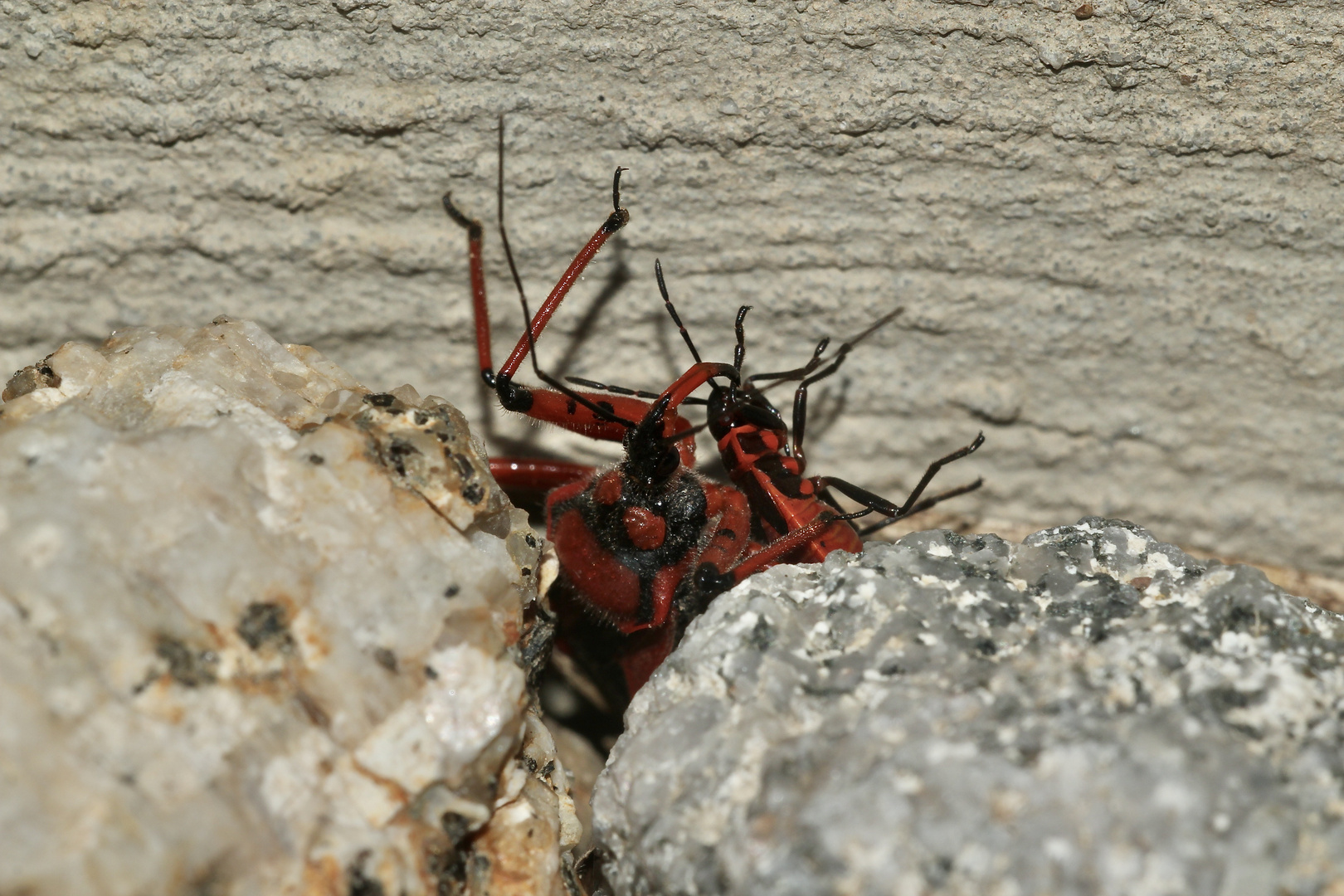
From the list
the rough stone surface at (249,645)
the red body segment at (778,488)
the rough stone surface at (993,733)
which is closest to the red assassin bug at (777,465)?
the red body segment at (778,488)

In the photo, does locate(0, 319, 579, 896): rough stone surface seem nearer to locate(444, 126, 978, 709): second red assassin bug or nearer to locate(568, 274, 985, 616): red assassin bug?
locate(444, 126, 978, 709): second red assassin bug

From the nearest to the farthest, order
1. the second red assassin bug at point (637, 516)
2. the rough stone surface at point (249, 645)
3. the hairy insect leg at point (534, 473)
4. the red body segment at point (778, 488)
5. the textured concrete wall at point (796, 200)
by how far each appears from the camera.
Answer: the rough stone surface at point (249, 645)
the textured concrete wall at point (796, 200)
the second red assassin bug at point (637, 516)
the red body segment at point (778, 488)
the hairy insect leg at point (534, 473)

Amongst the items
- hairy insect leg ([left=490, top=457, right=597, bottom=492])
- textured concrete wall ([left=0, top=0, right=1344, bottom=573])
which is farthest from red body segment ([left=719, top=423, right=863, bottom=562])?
hairy insect leg ([left=490, top=457, right=597, bottom=492])

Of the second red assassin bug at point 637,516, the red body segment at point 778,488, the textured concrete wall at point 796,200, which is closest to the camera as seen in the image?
the textured concrete wall at point 796,200

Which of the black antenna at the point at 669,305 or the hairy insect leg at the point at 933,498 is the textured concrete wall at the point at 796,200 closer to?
the black antenna at the point at 669,305

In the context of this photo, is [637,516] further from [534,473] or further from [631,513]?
[534,473]

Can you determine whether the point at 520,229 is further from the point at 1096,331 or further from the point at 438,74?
the point at 1096,331

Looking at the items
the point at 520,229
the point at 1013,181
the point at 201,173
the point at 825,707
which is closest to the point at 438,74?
the point at 520,229
